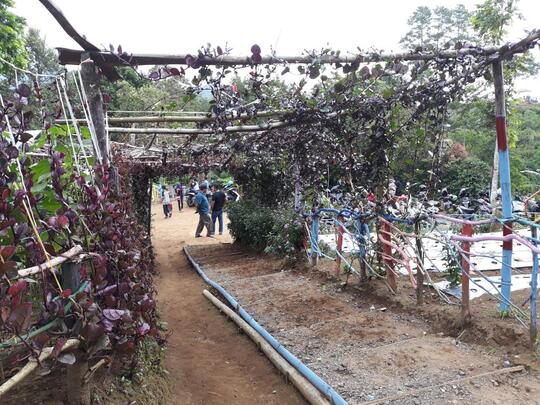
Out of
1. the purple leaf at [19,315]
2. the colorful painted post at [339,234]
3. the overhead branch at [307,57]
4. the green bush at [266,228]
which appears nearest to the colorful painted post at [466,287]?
the overhead branch at [307,57]

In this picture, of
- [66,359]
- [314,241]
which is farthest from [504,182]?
[66,359]

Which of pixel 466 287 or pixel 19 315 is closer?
pixel 19 315

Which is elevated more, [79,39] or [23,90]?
[79,39]

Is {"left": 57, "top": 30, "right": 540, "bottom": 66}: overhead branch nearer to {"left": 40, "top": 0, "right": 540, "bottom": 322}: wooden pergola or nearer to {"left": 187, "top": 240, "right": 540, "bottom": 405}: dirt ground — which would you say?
{"left": 40, "top": 0, "right": 540, "bottom": 322}: wooden pergola

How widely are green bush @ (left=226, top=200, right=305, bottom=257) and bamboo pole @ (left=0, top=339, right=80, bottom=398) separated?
6109 millimetres

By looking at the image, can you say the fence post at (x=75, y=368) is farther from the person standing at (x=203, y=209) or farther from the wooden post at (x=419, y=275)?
the person standing at (x=203, y=209)

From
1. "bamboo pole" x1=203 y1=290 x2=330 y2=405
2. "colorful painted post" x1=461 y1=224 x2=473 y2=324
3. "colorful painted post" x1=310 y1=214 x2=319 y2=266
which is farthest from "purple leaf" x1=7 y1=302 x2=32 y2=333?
"colorful painted post" x1=310 y1=214 x2=319 y2=266

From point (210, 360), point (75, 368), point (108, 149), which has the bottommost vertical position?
point (210, 360)

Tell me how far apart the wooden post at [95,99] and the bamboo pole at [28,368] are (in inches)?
63.7

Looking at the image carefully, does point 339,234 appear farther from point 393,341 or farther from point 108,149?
point 108,149

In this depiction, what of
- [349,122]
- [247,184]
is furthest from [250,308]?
[247,184]

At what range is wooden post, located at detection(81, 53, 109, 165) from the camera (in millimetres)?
3156

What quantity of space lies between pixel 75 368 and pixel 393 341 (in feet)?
9.62

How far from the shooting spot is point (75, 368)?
6.66ft
